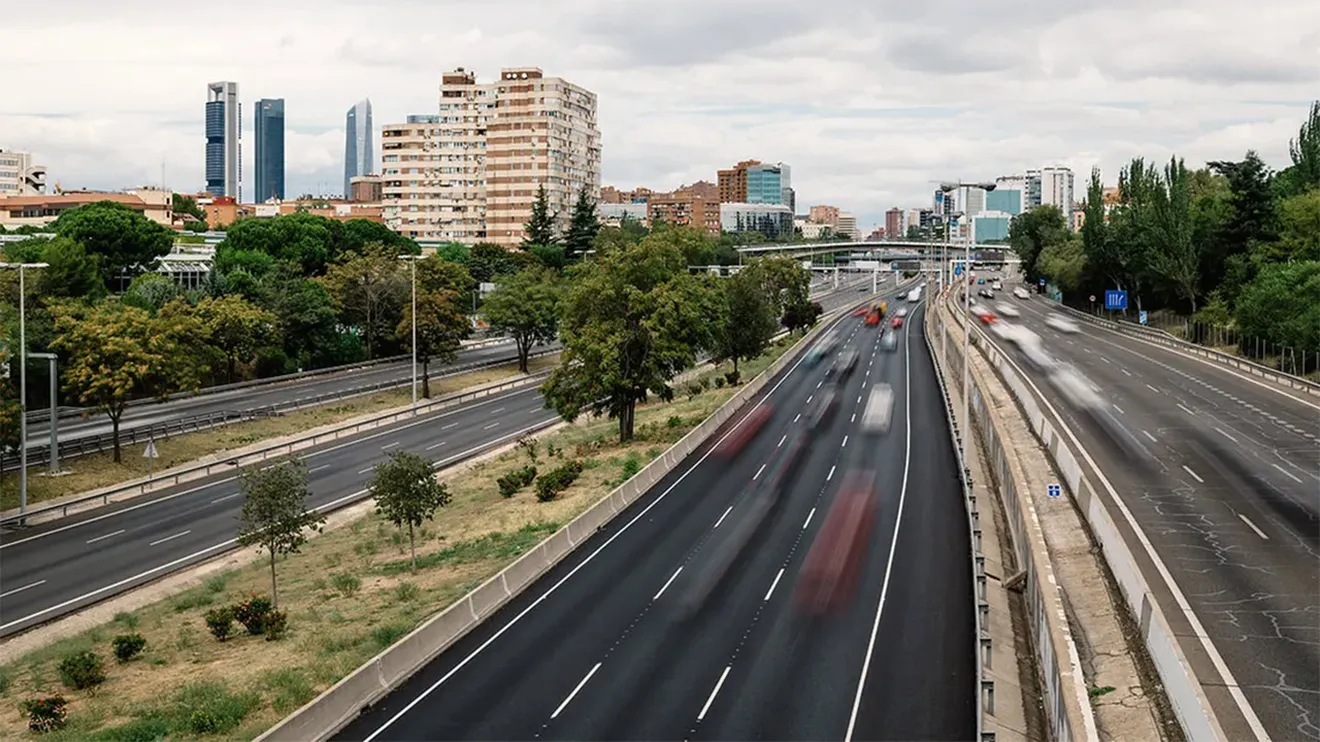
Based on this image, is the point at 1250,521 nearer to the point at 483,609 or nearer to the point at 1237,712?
the point at 1237,712

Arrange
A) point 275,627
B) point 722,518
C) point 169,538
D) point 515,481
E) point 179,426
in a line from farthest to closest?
point 179,426
point 515,481
point 169,538
point 722,518
point 275,627

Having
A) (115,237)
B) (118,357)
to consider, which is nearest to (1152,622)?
(118,357)

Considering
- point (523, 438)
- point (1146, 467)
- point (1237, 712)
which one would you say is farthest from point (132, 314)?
point (1237, 712)

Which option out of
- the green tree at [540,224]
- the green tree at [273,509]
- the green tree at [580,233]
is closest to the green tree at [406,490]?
the green tree at [273,509]

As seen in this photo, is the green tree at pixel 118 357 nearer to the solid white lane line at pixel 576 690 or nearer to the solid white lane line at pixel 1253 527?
the solid white lane line at pixel 576 690

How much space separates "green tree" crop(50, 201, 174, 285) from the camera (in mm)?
92938

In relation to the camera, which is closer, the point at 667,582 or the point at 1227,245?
the point at 667,582

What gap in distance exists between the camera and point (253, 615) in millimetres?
29375

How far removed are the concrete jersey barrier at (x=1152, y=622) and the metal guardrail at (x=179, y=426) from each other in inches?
1502

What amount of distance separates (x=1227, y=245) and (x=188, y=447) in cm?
8229

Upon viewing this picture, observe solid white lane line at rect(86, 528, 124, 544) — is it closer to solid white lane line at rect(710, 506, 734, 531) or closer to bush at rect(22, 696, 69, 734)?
bush at rect(22, 696, 69, 734)

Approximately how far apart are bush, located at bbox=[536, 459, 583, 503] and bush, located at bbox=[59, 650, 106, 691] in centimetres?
1998

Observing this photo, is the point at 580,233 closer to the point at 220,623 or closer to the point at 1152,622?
the point at 220,623

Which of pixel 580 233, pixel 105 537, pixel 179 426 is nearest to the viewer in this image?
pixel 105 537
